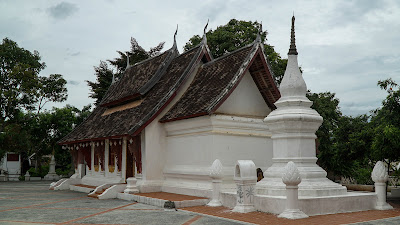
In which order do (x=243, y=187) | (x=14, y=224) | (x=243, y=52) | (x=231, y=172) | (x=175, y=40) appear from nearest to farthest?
(x=14, y=224)
(x=243, y=187)
(x=231, y=172)
(x=243, y=52)
(x=175, y=40)

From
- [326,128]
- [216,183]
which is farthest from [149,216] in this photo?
[326,128]

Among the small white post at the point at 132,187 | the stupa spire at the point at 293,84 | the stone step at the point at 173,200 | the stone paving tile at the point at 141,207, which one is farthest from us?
the small white post at the point at 132,187

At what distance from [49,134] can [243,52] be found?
2737 centimetres

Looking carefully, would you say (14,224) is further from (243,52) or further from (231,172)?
(243,52)

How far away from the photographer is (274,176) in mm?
10750

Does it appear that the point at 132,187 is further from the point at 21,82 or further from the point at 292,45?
the point at 21,82

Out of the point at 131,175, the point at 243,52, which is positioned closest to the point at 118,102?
the point at 131,175

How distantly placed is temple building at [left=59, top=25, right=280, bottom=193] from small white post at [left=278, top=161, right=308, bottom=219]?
4344mm

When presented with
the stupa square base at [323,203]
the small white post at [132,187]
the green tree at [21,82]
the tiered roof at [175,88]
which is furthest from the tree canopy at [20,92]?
the stupa square base at [323,203]

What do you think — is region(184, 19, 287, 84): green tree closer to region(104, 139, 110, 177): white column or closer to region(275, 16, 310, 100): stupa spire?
region(104, 139, 110, 177): white column

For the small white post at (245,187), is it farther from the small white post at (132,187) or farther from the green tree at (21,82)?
the green tree at (21,82)

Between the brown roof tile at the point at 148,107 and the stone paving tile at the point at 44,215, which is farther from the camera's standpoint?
the brown roof tile at the point at 148,107

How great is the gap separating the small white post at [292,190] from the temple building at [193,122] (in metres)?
4.34

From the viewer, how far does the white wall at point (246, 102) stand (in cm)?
1466
